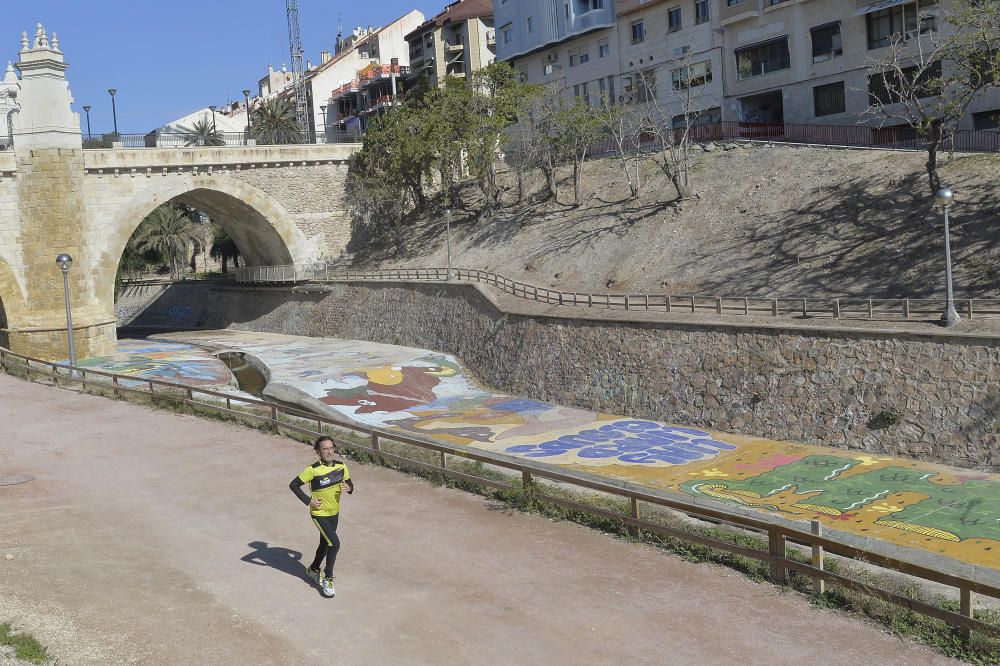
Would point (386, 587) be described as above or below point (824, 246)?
below

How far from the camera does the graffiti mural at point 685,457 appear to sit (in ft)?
64.4

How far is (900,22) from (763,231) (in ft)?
45.5

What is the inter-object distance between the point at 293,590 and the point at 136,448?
9699 mm

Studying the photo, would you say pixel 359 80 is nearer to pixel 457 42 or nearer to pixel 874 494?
pixel 457 42

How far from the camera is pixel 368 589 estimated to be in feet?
37.1

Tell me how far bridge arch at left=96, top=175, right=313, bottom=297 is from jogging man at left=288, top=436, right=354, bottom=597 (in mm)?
40339

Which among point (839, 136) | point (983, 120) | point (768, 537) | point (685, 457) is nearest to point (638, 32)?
point (839, 136)

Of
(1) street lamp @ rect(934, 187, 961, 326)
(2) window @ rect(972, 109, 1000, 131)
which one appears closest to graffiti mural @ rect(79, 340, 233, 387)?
(1) street lamp @ rect(934, 187, 961, 326)

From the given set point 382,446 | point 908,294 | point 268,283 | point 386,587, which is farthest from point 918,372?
point 268,283

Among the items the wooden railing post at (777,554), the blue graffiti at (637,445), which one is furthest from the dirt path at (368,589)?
the blue graffiti at (637,445)

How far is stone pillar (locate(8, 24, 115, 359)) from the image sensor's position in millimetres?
43438

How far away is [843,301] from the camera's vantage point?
27531mm

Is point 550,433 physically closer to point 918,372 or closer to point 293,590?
point 918,372

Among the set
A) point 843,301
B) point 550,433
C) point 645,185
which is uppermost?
point 645,185
